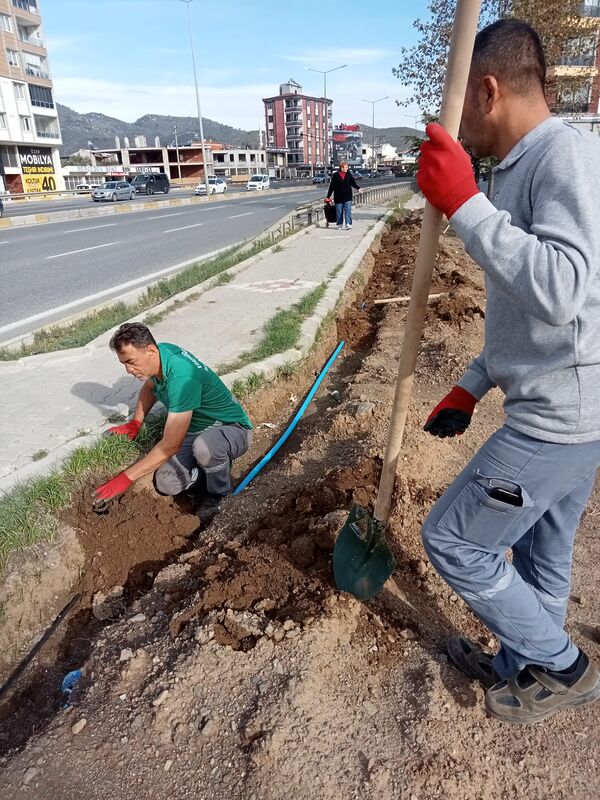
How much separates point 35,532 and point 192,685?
166cm

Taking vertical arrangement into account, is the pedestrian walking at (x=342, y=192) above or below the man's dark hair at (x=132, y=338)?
above

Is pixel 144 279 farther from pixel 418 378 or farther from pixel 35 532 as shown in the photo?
pixel 35 532

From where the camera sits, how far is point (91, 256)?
43.2 feet

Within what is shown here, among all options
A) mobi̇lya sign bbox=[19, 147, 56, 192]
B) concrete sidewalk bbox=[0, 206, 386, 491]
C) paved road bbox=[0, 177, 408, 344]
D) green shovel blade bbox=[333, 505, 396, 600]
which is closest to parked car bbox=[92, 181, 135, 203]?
paved road bbox=[0, 177, 408, 344]

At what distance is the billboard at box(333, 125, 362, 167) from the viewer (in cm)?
8959

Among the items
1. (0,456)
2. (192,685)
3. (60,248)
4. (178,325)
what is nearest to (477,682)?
(192,685)

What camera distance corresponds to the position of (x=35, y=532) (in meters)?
3.45

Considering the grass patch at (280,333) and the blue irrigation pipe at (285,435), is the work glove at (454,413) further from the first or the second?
the grass patch at (280,333)

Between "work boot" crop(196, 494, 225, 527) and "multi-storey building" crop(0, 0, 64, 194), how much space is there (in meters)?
49.1

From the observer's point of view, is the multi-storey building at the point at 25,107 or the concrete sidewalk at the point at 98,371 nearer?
the concrete sidewalk at the point at 98,371

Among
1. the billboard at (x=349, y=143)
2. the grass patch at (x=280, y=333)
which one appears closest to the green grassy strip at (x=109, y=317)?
the grass patch at (x=280, y=333)

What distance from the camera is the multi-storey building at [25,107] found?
154 feet

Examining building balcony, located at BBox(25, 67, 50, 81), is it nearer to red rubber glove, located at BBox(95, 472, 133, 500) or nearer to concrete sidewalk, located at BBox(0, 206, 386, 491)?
concrete sidewalk, located at BBox(0, 206, 386, 491)

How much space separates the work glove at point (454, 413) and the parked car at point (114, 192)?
37.5m
